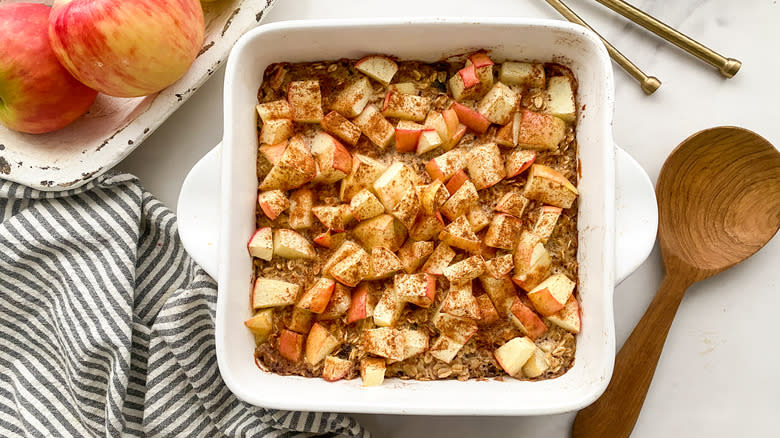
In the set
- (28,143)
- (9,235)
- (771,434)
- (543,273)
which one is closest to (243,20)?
(28,143)

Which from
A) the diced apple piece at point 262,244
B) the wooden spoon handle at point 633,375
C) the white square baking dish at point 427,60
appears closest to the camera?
the white square baking dish at point 427,60

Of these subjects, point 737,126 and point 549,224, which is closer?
point 549,224

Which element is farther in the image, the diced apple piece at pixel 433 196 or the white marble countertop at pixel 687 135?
the white marble countertop at pixel 687 135

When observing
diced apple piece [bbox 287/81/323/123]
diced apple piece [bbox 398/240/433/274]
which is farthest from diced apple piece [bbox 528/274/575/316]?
diced apple piece [bbox 287/81/323/123]

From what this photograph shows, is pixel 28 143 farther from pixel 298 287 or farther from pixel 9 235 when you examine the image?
pixel 298 287

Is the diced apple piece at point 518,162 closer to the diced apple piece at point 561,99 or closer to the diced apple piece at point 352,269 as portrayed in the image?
the diced apple piece at point 561,99

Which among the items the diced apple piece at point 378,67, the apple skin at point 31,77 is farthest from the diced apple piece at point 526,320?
the apple skin at point 31,77

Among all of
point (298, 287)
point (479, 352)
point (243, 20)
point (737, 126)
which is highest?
point (243, 20)
